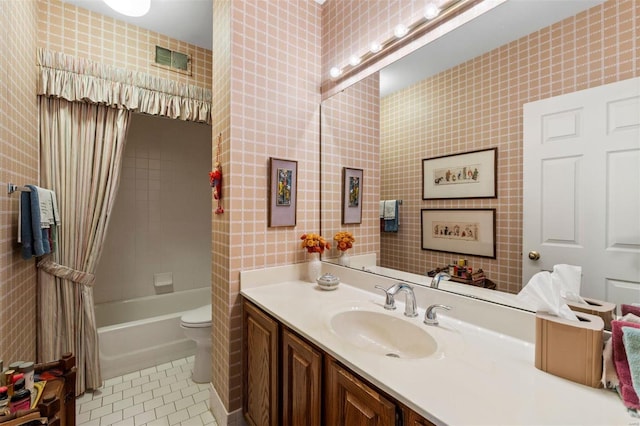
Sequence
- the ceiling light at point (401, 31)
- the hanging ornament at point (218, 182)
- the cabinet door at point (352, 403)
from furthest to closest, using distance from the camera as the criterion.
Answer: the hanging ornament at point (218, 182), the ceiling light at point (401, 31), the cabinet door at point (352, 403)

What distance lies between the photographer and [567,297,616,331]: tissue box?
2.69ft

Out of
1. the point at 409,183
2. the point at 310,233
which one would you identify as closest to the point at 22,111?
the point at 310,233

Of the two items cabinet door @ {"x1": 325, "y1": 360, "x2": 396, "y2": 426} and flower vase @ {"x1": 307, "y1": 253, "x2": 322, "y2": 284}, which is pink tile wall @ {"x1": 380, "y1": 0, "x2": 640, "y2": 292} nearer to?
flower vase @ {"x1": 307, "y1": 253, "x2": 322, "y2": 284}

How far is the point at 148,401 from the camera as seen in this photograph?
6.17ft

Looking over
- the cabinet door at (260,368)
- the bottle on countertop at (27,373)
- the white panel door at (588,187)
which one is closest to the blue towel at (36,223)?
the bottle on countertop at (27,373)

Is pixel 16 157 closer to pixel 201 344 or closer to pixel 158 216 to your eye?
pixel 158 216

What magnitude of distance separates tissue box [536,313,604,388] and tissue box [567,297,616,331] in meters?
0.07

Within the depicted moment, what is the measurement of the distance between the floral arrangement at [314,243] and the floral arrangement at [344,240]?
9cm

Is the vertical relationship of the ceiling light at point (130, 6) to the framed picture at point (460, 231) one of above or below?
above

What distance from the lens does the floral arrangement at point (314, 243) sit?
1.79 meters

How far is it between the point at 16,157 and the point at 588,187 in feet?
8.67

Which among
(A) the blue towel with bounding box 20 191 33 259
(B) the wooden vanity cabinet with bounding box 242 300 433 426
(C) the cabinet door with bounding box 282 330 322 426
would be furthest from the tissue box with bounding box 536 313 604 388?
(A) the blue towel with bounding box 20 191 33 259

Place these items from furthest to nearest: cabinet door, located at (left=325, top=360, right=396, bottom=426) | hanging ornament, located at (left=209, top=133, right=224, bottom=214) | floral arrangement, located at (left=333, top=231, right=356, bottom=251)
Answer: floral arrangement, located at (left=333, top=231, right=356, bottom=251) → hanging ornament, located at (left=209, top=133, right=224, bottom=214) → cabinet door, located at (left=325, top=360, right=396, bottom=426)

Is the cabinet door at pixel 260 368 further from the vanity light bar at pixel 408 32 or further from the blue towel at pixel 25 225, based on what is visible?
the vanity light bar at pixel 408 32
